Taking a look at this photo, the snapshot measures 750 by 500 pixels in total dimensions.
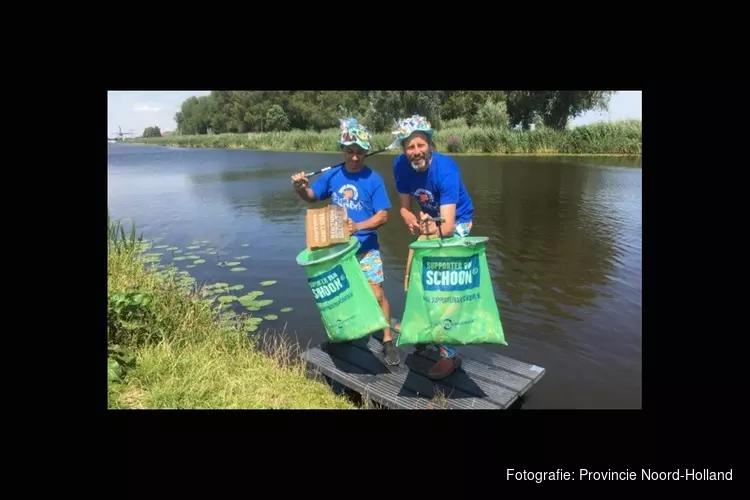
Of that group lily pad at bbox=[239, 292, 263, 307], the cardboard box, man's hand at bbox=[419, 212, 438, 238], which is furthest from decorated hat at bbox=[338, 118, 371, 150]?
lily pad at bbox=[239, 292, 263, 307]

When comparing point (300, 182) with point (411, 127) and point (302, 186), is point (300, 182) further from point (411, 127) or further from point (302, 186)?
point (411, 127)

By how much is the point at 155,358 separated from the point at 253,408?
3.28 feet

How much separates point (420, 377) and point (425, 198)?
137 cm

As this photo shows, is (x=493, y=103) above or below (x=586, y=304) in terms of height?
above

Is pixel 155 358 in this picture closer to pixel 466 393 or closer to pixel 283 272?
pixel 466 393

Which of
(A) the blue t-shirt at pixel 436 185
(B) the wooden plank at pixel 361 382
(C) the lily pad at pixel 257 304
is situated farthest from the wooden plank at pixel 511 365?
(C) the lily pad at pixel 257 304

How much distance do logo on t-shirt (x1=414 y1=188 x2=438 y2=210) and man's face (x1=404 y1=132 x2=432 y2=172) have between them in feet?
0.63

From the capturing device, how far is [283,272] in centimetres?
762

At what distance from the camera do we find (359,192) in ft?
12.7

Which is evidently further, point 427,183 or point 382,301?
point 382,301

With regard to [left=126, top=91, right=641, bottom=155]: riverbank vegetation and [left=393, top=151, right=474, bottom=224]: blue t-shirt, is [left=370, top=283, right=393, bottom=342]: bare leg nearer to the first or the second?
[left=393, top=151, right=474, bottom=224]: blue t-shirt

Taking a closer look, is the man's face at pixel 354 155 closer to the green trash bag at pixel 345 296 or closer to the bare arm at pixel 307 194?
the bare arm at pixel 307 194

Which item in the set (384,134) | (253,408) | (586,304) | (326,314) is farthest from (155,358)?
(384,134)

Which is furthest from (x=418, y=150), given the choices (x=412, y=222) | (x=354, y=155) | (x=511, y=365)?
(x=511, y=365)
